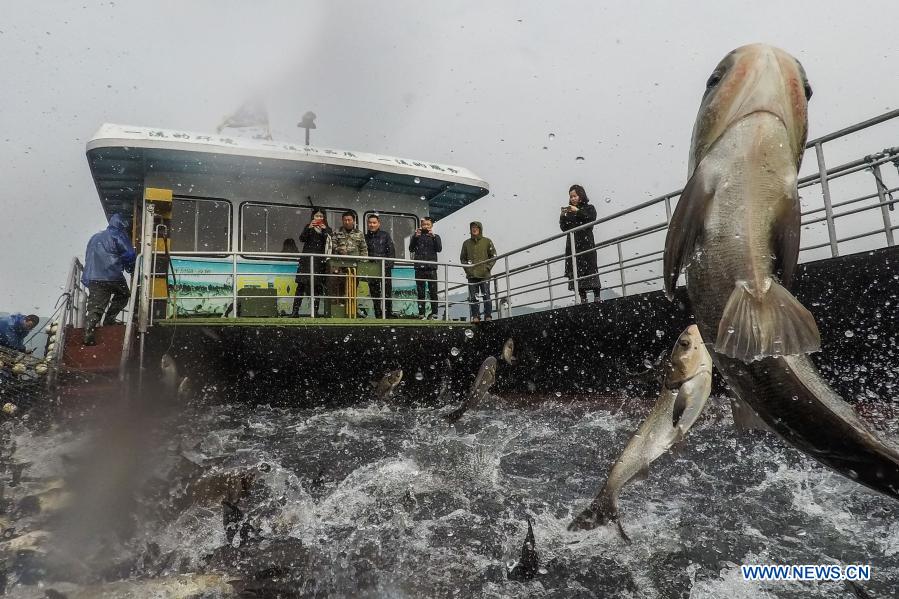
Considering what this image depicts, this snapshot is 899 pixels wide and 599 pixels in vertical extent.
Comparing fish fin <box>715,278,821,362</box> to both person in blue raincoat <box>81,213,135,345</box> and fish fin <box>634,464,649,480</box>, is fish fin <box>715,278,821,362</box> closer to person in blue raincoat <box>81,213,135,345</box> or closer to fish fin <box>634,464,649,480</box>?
fish fin <box>634,464,649,480</box>

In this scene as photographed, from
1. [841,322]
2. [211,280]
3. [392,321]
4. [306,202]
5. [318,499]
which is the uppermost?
[306,202]

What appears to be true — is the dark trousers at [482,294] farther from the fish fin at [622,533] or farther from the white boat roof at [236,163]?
the fish fin at [622,533]

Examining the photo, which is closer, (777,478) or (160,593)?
(160,593)

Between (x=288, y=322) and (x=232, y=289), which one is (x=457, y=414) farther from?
(x=232, y=289)

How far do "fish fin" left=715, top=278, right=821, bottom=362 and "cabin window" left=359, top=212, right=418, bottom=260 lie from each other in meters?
9.12

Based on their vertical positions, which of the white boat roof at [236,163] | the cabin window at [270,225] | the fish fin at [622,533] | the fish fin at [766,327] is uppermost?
the white boat roof at [236,163]

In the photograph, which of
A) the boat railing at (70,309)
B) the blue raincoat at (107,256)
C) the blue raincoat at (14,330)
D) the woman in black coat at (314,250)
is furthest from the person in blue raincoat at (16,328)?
the woman in black coat at (314,250)

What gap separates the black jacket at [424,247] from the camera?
10.2 metres

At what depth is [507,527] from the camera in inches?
135

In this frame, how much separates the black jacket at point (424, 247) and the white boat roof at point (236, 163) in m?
1.20

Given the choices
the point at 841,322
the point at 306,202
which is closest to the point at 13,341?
the point at 306,202

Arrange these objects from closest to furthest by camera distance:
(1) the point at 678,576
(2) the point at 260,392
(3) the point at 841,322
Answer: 1. (1) the point at 678,576
2. (3) the point at 841,322
3. (2) the point at 260,392

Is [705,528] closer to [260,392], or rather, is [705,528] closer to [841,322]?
[841,322]

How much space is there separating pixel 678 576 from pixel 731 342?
141 centimetres
